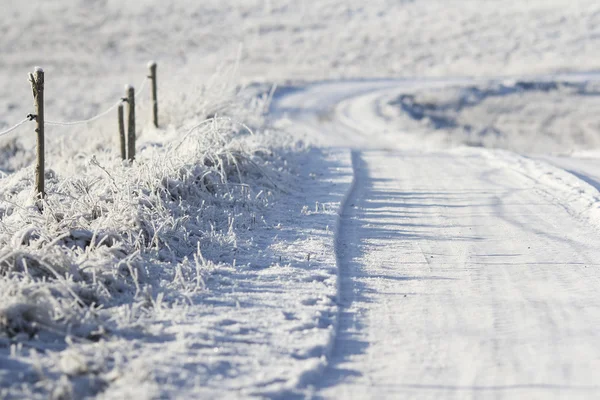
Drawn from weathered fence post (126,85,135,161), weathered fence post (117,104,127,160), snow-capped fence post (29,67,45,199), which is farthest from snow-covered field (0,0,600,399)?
weathered fence post (126,85,135,161)

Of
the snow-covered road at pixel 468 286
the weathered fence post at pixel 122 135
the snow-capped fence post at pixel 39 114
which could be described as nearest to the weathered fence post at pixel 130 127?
the weathered fence post at pixel 122 135

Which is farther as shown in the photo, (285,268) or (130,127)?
(130,127)

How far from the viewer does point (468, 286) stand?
5363 millimetres

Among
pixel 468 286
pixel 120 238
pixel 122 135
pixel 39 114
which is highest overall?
pixel 39 114

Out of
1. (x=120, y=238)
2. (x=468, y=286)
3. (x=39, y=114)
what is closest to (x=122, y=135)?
(x=39, y=114)

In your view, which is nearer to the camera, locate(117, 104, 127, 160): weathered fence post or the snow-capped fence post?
the snow-capped fence post

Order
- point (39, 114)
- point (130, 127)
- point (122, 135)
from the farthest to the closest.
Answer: point (122, 135) → point (130, 127) → point (39, 114)

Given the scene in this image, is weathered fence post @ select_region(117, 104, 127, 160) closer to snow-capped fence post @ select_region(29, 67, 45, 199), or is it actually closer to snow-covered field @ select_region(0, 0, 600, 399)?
snow-covered field @ select_region(0, 0, 600, 399)

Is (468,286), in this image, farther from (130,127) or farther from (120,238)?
(130,127)

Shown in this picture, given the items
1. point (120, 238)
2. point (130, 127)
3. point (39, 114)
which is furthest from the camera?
point (130, 127)

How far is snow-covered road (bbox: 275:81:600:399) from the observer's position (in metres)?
3.93

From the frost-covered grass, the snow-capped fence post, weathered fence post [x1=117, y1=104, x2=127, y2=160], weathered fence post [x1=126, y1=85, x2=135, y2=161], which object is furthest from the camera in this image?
weathered fence post [x1=117, y1=104, x2=127, y2=160]

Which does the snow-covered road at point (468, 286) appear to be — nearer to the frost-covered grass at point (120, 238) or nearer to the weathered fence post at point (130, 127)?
the frost-covered grass at point (120, 238)

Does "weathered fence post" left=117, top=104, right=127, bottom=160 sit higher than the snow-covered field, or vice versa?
"weathered fence post" left=117, top=104, right=127, bottom=160
